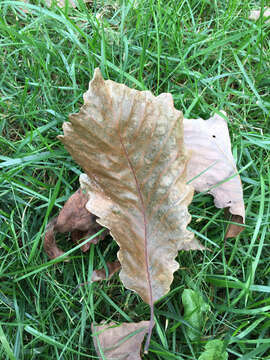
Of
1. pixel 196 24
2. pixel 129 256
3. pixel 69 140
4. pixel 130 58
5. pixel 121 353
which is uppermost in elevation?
pixel 196 24

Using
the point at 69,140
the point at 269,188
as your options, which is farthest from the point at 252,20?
the point at 69,140

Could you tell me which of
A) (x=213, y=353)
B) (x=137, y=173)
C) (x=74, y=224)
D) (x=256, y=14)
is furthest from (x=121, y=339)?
(x=256, y=14)

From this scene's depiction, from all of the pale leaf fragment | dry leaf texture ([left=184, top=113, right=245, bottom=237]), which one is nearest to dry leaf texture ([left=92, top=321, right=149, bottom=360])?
dry leaf texture ([left=184, top=113, right=245, bottom=237])

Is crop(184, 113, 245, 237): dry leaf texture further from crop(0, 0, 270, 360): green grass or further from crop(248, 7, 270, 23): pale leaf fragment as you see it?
crop(248, 7, 270, 23): pale leaf fragment

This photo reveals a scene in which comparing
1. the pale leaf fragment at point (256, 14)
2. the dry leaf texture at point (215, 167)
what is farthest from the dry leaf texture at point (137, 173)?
the pale leaf fragment at point (256, 14)

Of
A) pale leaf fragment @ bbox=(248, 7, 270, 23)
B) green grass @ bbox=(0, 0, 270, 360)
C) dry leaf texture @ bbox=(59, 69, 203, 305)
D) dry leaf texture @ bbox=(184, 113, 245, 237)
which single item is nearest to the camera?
dry leaf texture @ bbox=(59, 69, 203, 305)

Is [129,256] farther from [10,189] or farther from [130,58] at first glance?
[130,58]

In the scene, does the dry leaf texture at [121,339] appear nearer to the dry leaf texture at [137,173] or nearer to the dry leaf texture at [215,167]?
the dry leaf texture at [137,173]
